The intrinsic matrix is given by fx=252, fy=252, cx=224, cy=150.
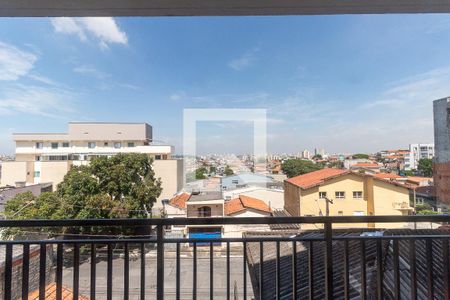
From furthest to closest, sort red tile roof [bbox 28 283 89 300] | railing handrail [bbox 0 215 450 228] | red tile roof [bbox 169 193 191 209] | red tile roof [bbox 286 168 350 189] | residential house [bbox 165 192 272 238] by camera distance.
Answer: red tile roof [bbox 286 168 350 189], red tile roof [bbox 169 193 191 209], residential house [bbox 165 192 272 238], red tile roof [bbox 28 283 89 300], railing handrail [bbox 0 215 450 228]

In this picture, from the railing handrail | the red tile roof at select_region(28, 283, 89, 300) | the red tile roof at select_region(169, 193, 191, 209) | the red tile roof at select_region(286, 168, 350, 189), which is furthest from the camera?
the red tile roof at select_region(286, 168, 350, 189)

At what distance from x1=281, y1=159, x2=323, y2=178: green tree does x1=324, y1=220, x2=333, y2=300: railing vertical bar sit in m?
0.78

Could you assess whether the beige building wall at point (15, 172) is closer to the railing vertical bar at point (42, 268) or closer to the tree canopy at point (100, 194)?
the tree canopy at point (100, 194)

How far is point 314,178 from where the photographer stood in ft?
7.06

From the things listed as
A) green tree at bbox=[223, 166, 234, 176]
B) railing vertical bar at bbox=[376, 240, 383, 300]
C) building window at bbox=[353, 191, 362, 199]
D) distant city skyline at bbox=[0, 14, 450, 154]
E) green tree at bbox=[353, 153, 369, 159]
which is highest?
distant city skyline at bbox=[0, 14, 450, 154]

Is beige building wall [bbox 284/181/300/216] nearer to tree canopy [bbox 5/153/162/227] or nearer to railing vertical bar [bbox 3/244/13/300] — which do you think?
tree canopy [bbox 5/153/162/227]

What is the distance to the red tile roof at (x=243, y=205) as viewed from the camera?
1.91 m

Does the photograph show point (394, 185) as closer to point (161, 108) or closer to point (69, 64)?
point (161, 108)

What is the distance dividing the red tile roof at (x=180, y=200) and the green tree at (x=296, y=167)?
→ 851mm

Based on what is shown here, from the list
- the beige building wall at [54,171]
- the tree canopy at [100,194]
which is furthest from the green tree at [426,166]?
the beige building wall at [54,171]

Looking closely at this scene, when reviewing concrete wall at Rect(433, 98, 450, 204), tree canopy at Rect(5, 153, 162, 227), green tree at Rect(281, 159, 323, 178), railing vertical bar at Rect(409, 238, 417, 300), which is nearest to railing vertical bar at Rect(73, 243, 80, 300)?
tree canopy at Rect(5, 153, 162, 227)

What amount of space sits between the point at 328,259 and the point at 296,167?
34.8 inches

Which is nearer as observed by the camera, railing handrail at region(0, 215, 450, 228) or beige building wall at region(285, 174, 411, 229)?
railing handrail at region(0, 215, 450, 228)

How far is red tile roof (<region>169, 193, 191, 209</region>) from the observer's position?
6.54ft
